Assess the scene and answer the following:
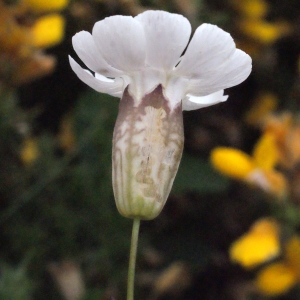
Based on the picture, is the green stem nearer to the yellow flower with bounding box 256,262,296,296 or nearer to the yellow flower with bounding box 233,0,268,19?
the yellow flower with bounding box 256,262,296,296

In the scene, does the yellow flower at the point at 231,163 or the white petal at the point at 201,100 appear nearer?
the white petal at the point at 201,100

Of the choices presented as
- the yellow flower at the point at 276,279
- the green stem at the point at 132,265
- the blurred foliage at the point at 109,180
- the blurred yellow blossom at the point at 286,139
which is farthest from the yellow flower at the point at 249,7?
the green stem at the point at 132,265

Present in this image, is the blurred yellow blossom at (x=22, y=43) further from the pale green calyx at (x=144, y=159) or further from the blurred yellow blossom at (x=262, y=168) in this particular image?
the pale green calyx at (x=144, y=159)

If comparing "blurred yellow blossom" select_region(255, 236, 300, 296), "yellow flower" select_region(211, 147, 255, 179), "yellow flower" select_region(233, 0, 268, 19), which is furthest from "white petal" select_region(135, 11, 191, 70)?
"yellow flower" select_region(233, 0, 268, 19)

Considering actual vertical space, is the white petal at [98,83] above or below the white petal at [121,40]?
below

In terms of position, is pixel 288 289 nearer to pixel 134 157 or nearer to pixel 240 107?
pixel 240 107

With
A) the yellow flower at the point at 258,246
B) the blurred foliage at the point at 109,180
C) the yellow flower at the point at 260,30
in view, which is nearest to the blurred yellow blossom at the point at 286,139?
the blurred foliage at the point at 109,180

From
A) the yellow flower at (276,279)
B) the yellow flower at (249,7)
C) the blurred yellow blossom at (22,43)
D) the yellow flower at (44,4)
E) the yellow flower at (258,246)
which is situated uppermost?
the yellow flower at (44,4)

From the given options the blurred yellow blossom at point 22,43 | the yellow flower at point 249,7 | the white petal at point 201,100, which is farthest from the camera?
the yellow flower at point 249,7

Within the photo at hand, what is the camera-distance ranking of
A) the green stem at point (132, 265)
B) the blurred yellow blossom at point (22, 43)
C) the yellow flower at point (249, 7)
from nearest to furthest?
the green stem at point (132, 265), the blurred yellow blossom at point (22, 43), the yellow flower at point (249, 7)
